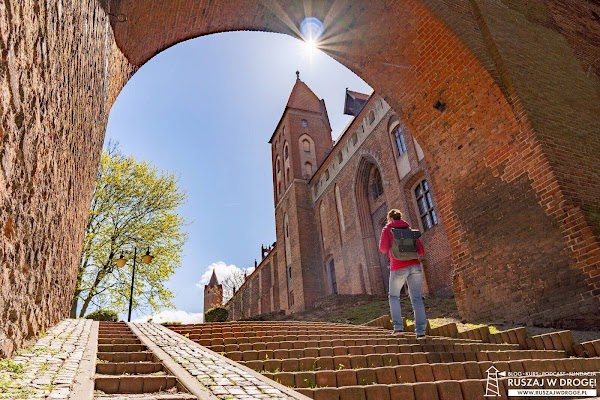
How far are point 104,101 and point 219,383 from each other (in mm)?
5011

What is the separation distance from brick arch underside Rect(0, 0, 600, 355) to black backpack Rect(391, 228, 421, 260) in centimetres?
191

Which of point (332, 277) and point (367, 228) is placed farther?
point (332, 277)

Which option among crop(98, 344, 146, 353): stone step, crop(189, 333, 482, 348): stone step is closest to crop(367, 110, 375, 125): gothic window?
crop(189, 333, 482, 348): stone step

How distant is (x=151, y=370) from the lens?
248cm

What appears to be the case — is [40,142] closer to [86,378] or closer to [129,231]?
[86,378]

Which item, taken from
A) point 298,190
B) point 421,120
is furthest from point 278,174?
point 421,120

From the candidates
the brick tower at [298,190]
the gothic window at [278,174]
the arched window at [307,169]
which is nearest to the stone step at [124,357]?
the brick tower at [298,190]

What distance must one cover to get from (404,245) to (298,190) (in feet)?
76.8

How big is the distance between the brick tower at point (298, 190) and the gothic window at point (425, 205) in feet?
33.1

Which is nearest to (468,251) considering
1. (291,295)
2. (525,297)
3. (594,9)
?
(525,297)

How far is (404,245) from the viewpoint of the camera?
15.6 feet

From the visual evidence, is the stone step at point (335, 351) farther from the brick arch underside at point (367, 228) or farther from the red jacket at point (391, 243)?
the brick arch underside at point (367, 228)

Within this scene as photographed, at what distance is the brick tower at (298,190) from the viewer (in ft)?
83.4

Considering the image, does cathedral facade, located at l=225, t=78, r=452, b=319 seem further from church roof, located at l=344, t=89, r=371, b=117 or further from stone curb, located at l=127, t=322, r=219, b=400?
stone curb, located at l=127, t=322, r=219, b=400
